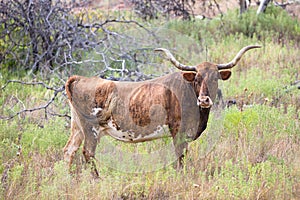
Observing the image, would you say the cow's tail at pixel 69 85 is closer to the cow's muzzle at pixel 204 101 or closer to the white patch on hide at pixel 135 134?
the white patch on hide at pixel 135 134

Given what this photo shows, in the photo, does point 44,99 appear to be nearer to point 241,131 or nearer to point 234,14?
point 241,131

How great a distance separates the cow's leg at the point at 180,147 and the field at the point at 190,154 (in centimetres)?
10

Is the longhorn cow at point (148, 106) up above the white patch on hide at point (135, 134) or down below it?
above

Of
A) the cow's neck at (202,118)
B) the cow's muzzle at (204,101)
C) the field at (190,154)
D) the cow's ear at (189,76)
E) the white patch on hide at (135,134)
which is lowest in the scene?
the field at (190,154)

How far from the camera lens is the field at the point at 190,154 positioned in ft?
17.0

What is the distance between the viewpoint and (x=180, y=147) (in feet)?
19.0

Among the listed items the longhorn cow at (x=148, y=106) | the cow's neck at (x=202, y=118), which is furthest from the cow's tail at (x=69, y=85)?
the cow's neck at (x=202, y=118)

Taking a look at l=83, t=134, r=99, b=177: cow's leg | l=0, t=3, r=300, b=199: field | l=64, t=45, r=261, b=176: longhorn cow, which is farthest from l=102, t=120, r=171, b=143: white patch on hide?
l=0, t=3, r=300, b=199: field

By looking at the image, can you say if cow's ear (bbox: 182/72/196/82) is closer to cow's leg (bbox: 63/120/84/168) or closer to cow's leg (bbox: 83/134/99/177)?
cow's leg (bbox: 83/134/99/177)

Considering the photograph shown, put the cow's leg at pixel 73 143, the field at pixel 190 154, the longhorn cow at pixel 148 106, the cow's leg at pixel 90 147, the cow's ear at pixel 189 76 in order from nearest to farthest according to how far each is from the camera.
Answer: the field at pixel 190 154 → the cow's ear at pixel 189 76 → the longhorn cow at pixel 148 106 → the cow's leg at pixel 90 147 → the cow's leg at pixel 73 143

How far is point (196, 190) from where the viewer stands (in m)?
5.27

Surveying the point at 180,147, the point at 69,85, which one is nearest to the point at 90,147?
the point at 69,85

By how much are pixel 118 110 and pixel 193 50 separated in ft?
19.1

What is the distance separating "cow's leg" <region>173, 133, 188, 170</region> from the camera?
18.7ft
